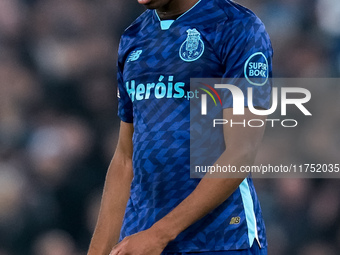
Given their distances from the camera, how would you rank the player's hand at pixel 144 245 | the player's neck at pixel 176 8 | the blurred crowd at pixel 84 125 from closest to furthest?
the player's hand at pixel 144 245
the player's neck at pixel 176 8
the blurred crowd at pixel 84 125

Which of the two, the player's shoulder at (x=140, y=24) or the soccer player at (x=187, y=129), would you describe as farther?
the player's shoulder at (x=140, y=24)

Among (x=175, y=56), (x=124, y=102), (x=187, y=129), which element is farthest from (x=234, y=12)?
(x=124, y=102)

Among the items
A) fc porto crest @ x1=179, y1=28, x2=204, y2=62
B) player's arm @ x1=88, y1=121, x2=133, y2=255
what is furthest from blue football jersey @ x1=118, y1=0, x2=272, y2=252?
player's arm @ x1=88, y1=121, x2=133, y2=255

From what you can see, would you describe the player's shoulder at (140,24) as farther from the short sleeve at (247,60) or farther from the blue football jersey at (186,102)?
the short sleeve at (247,60)

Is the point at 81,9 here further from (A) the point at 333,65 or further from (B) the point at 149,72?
(B) the point at 149,72

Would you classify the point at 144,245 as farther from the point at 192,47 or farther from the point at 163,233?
the point at 192,47

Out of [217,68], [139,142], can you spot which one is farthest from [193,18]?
[139,142]

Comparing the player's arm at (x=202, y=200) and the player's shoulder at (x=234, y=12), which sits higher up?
the player's shoulder at (x=234, y=12)

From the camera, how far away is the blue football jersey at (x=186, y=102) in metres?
1.44

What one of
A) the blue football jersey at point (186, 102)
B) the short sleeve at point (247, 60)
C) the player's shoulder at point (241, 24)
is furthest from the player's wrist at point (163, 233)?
the player's shoulder at point (241, 24)

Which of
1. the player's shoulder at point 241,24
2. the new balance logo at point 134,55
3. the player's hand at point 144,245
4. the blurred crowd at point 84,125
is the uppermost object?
the player's shoulder at point 241,24

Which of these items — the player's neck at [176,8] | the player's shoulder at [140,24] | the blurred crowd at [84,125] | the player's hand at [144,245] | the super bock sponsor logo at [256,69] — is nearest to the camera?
the player's hand at [144,245]

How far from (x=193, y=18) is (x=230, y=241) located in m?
0.50

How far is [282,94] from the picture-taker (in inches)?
120
